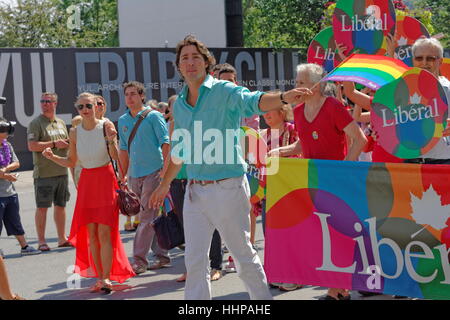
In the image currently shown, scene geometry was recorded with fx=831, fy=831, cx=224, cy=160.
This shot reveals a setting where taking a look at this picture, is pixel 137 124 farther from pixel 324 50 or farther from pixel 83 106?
pixel 324 50

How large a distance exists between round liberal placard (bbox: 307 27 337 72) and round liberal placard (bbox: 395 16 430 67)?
649mm

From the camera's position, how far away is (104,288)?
7.71m

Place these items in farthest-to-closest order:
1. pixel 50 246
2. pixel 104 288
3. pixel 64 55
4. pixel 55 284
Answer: pixel 64 55
pixel 50 246
pixel 55 284
pixel 104 288

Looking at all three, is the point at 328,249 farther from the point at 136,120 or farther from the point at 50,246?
the point at 50,246

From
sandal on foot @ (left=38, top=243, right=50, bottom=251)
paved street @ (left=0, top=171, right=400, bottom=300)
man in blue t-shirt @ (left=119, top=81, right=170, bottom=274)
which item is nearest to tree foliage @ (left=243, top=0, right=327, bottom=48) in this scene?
paved street @ (left=0, top=171, right=400, bottom=300)

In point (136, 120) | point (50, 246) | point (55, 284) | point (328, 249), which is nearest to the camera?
point (328, 249)

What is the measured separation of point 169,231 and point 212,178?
6.98 feet

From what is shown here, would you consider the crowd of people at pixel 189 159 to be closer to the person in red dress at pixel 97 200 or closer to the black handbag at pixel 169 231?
the person in red dress at pixel 97 200

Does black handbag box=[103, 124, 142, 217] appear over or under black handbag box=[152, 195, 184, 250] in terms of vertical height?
over

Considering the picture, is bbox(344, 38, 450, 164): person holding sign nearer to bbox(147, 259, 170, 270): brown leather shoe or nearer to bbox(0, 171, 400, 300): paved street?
bbox(0, 171, 400, 300): paved street

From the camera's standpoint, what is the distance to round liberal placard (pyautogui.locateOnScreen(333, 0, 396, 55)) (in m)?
7.38
